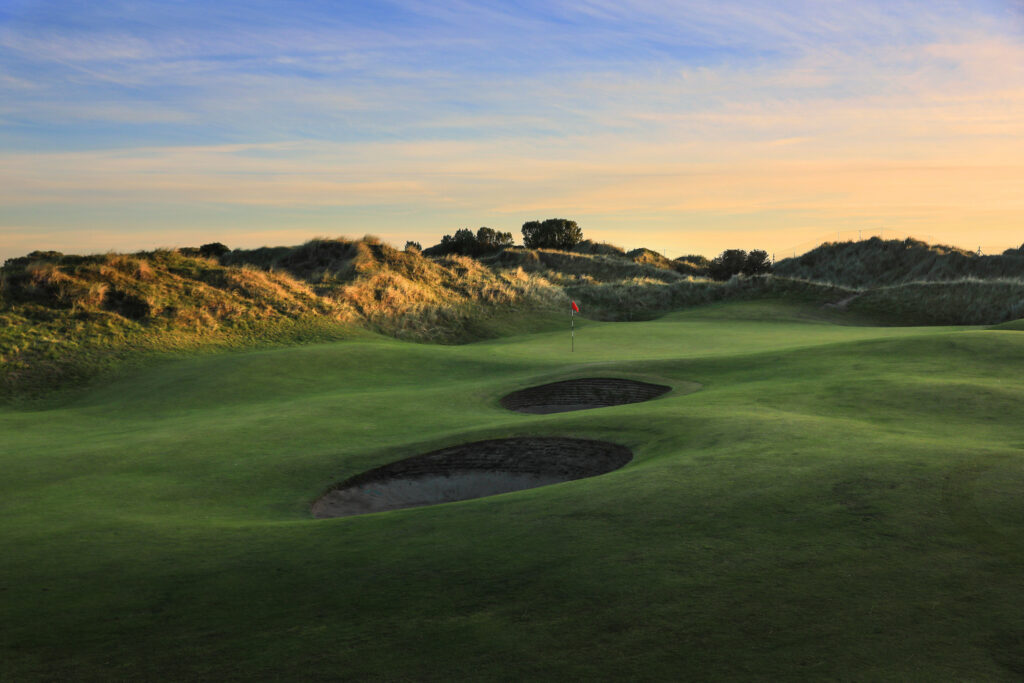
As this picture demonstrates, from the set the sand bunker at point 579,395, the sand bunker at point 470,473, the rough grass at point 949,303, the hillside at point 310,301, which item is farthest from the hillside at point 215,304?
the rough grass at point 949,303

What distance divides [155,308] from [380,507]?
28.9 m

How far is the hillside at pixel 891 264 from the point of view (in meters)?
86.0

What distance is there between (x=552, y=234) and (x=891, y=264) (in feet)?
144

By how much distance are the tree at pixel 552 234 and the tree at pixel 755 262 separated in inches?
1146

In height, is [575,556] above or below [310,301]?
below

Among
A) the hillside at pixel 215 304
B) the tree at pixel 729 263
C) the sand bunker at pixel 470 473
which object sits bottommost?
the sand bunker at pixel 470 473

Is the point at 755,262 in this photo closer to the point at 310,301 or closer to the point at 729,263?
the point at 729,263

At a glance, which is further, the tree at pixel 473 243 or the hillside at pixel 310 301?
the tree at pixel 473 243

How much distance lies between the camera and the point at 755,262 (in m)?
92.1

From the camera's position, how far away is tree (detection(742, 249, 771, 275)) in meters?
91.7

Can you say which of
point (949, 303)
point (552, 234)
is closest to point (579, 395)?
point (949, 303)

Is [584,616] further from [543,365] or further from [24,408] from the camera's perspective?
[24,408]

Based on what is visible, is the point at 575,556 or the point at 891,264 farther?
the point at 891,264

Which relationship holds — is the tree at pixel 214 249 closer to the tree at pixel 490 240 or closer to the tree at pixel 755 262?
the tree at pixel 490 240
